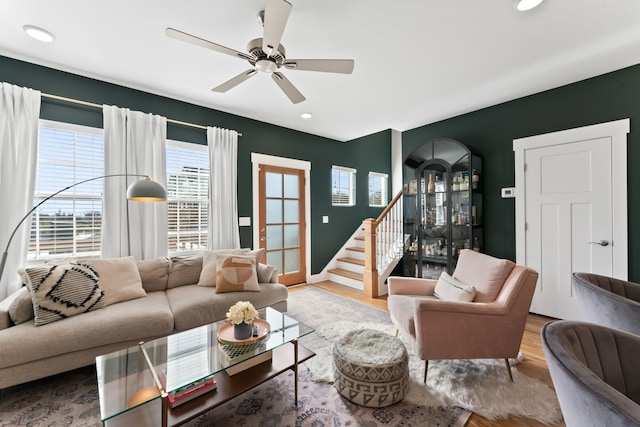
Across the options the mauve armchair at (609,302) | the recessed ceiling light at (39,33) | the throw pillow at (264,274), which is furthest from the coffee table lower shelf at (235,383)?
the recessed ceiling light at (39,33)

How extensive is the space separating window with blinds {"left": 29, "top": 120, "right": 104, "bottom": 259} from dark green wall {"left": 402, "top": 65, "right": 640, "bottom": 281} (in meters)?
4.55

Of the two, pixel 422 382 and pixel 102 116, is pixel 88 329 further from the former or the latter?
pixel 422 382

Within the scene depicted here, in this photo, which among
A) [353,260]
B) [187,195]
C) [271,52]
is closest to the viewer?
[271,52]

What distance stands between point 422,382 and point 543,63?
3.09 meters

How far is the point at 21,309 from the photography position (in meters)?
1.93

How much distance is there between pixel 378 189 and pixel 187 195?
13.6 feet

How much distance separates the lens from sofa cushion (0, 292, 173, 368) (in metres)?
1.73

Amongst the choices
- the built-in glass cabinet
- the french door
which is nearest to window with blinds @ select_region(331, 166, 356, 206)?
the french door

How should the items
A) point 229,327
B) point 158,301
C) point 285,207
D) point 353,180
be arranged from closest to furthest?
point 229,327
point 158,301
point 285,207
point 353,180

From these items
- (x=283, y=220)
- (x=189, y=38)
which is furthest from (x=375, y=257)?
(x=189, y=38)

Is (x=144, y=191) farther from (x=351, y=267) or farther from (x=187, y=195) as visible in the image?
(x=351, y=267)

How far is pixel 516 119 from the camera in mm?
3348

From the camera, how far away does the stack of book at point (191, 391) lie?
1372 millimetres

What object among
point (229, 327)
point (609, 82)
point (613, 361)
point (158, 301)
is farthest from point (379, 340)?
point (609, 82)
